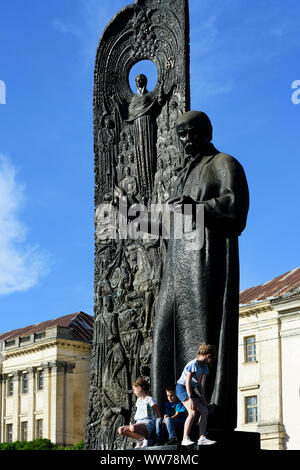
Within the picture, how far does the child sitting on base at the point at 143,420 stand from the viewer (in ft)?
23.6

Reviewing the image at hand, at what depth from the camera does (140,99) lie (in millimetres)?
11180

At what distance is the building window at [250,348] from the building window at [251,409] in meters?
1.68

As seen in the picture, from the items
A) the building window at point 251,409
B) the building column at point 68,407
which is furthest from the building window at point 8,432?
the building window at point 251,409

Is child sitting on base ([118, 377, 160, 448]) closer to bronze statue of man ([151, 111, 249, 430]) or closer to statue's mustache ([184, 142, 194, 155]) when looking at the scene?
bronze statue of man ([151, 111, 249, 430])

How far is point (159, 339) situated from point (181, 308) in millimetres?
374

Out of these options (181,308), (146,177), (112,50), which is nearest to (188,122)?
(181,308)

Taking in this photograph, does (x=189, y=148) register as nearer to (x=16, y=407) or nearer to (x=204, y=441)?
(x=204, y=441)

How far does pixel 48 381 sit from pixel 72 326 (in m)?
3.55

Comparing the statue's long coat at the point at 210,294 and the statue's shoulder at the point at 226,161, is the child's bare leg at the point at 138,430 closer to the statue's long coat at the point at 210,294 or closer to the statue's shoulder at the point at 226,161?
the statue's long coat at the point at 210,294

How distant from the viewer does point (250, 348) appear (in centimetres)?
3728

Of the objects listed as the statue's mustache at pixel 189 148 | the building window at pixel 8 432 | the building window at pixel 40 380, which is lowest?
the building window at pixel 8 432

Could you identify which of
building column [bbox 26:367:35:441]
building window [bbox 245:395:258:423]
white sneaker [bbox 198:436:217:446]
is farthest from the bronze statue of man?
building column [bbox 26:367:35:441]

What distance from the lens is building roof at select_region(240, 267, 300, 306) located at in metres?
36.2

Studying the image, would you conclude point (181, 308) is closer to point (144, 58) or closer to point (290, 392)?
point (144, 58)
